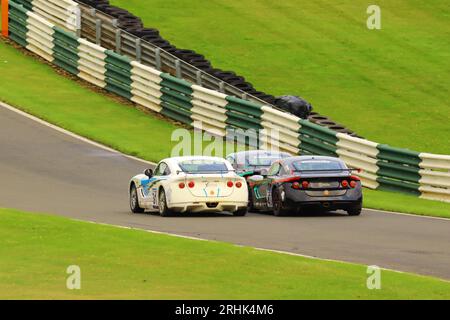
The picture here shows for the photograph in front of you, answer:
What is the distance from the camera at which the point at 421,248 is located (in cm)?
1912

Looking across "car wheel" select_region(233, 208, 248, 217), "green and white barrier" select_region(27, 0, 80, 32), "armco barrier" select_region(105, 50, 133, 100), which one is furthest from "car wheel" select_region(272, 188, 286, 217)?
"green and white barrier" select_region(27, 0, 80, 32)

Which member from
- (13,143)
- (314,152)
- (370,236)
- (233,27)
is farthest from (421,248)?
(233,27)

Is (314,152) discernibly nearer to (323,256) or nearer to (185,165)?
(185,165)

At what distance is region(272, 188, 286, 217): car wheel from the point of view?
24.9m

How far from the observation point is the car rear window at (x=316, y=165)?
83.7 feet

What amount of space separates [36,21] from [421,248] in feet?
83.2

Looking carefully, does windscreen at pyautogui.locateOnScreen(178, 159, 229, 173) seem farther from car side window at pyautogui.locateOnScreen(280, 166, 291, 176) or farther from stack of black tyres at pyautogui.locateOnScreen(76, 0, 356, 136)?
stack of black tyres at pyautogui.locateOnScreen(76, 0, 356, 136)

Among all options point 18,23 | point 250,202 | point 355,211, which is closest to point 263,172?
point 250,202

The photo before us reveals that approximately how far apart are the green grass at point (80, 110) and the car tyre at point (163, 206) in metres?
6.24

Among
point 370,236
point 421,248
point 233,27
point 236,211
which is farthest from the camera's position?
point 233,27

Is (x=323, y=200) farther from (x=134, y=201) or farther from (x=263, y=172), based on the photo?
(x=134, y=201)

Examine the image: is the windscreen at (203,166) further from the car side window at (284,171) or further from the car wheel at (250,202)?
the car wheel at (250,202)

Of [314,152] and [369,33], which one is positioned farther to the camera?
[369,33]

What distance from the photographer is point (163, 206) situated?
24688 millimetres
